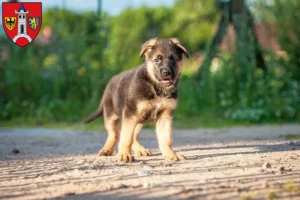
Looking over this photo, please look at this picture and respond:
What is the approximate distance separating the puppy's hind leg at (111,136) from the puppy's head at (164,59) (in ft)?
3.34

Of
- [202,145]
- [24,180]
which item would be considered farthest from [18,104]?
[24,180]

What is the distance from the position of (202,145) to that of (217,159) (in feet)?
6.33

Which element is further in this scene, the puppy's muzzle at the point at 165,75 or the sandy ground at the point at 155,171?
the puppy's muzzle at the point at 165,75

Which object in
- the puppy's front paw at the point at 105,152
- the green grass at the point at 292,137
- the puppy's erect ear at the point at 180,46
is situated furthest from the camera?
the green grass at the point at 292,137

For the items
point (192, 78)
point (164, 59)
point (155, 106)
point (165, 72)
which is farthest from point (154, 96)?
point (192, 78)

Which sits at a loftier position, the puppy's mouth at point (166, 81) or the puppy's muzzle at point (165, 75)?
the puppy's muzzle at point (165, 75)

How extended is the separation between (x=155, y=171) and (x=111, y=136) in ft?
5.93

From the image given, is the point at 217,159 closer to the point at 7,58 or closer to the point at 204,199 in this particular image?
the point at 204,199

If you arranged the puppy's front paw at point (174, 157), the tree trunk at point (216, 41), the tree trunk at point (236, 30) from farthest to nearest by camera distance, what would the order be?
the tree trunk at point (216, 41), the tree trunk at point (236, 30), the puppy's front paw at point (174, 157)

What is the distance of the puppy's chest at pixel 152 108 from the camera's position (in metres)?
7.17

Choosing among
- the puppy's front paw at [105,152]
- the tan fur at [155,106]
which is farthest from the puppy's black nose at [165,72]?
the puppy's front paw at [105,152]

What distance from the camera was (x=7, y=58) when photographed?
46.7ft

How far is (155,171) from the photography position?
627 centimetres

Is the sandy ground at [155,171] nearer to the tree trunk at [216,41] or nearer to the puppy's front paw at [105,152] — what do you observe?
the puppy's front paw at [105,152]
